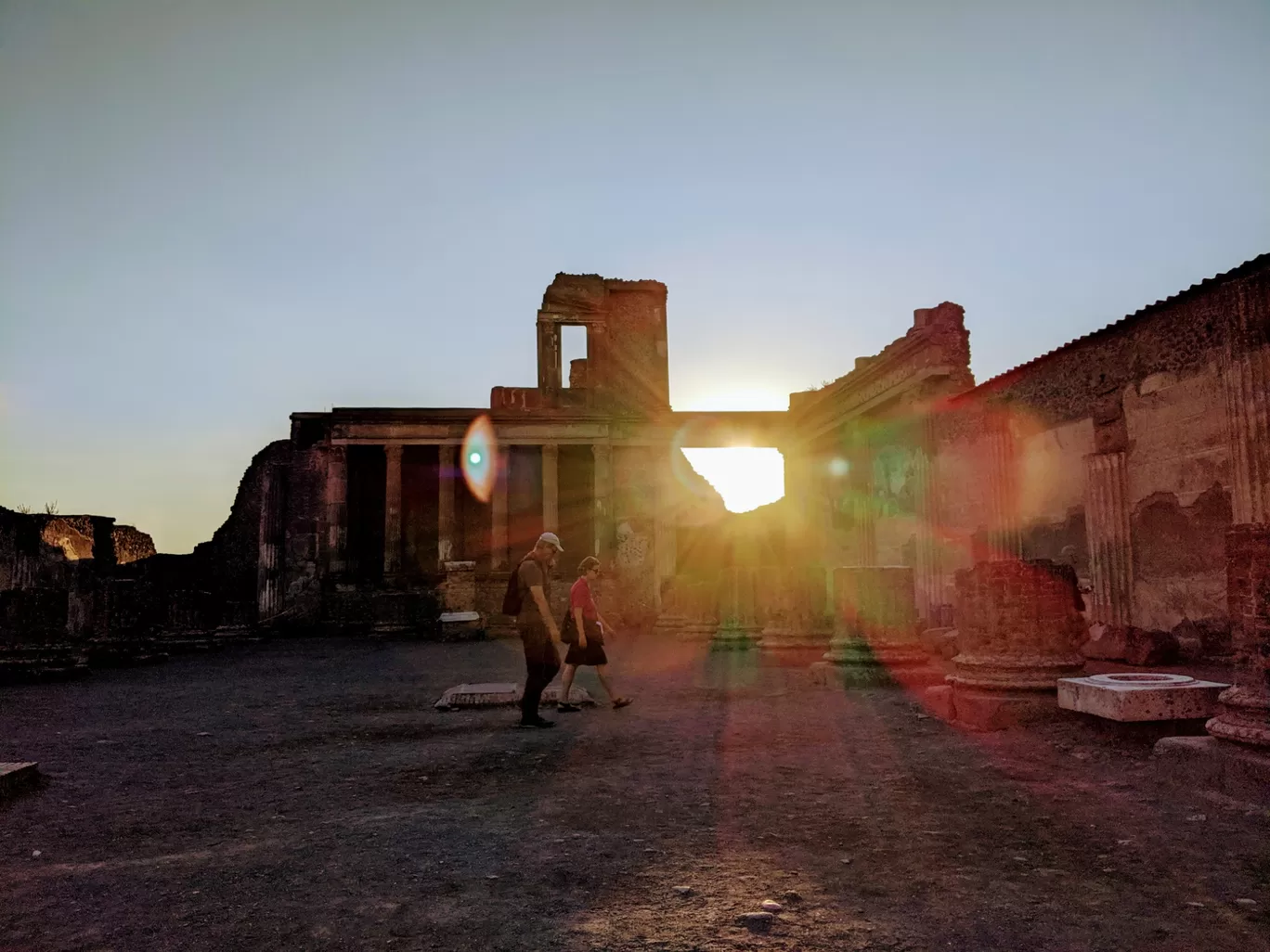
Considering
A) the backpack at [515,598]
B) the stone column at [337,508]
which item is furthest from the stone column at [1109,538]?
the stone column at [337,508]

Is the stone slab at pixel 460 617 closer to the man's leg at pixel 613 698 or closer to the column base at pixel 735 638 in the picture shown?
the column base at pixel 735 638

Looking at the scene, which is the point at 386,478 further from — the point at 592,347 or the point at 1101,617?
the point at 1101,617

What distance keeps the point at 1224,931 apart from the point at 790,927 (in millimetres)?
1295

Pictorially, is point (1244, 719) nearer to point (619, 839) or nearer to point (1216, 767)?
point (1216, 767)

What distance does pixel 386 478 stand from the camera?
22922 mm

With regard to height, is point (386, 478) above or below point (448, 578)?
above

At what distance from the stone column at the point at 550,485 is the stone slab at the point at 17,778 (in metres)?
18.7

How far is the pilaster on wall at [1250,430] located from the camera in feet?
27.9

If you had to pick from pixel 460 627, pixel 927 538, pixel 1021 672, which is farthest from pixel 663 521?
pixel 1021 672

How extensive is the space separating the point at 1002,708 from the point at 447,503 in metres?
18.6

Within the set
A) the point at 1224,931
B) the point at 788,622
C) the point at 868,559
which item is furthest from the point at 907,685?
the point at 868,559

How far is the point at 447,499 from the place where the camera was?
22812 mm

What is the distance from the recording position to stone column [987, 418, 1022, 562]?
13.0 m

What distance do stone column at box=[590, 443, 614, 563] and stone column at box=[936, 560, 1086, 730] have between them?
641 inches
